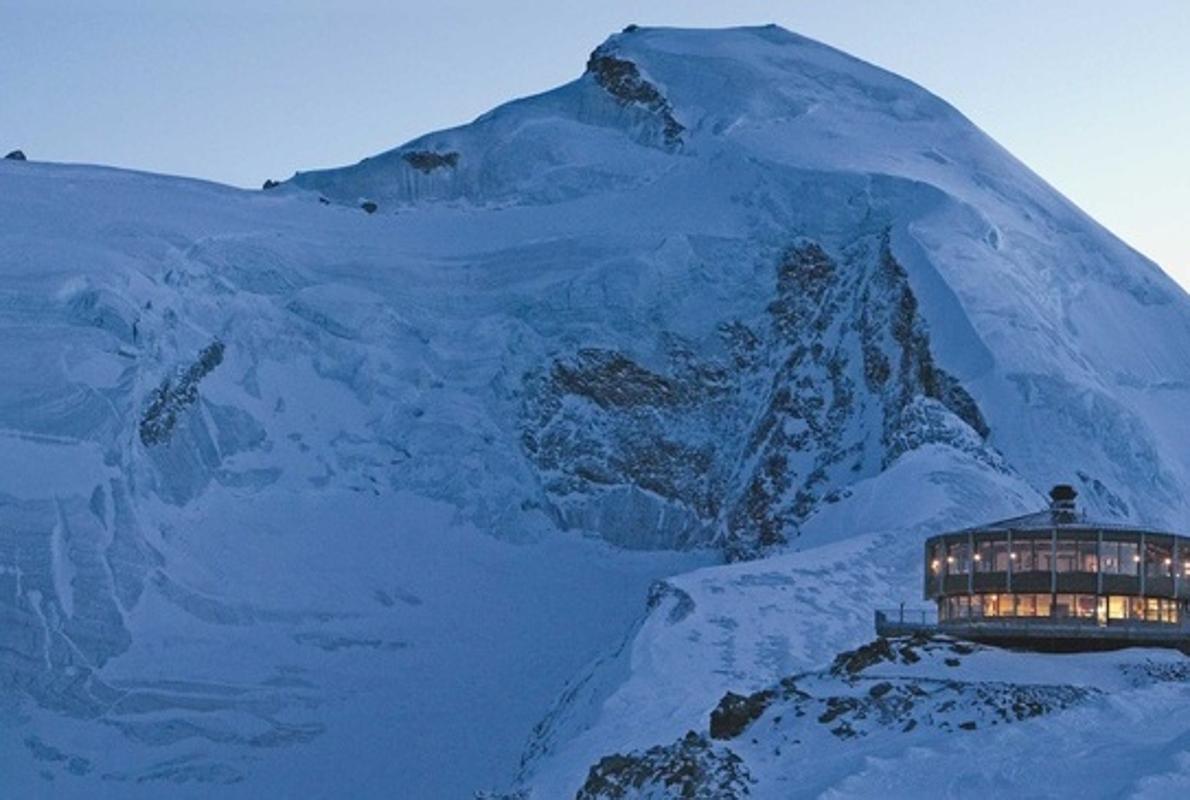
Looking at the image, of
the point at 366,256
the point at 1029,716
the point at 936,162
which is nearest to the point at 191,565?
the point at 366,256

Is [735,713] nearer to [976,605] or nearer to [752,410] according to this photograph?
[976,605]

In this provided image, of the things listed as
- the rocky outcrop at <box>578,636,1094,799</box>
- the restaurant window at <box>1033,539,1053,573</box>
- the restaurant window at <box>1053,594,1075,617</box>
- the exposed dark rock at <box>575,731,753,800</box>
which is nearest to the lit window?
the restaurant window at <box>1053,594,1075,617</box>

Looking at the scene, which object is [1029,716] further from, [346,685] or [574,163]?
[574,163]

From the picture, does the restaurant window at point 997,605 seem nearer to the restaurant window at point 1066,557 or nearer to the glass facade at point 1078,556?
the glass facade at point 1078,556

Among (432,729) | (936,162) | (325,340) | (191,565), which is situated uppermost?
(936,162)

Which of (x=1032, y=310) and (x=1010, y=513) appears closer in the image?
(x=1010, y=513)

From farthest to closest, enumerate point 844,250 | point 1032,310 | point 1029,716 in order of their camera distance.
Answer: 1. point 844,250
2. point 1032,310
3. point 1029,716

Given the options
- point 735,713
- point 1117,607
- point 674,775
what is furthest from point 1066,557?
point 674,775

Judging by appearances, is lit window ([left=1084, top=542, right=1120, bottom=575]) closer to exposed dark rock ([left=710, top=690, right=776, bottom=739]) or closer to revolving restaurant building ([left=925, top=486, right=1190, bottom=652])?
revolving restaurant building ([left=925, top=486, right=1190, bottom=652])
